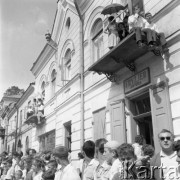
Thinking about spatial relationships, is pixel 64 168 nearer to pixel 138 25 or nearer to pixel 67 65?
pixel 138 25

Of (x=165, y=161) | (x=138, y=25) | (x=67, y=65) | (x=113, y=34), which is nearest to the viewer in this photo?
(x=165, y=161)

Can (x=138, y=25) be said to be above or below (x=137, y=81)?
above

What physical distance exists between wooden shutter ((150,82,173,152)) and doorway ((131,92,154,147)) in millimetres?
883

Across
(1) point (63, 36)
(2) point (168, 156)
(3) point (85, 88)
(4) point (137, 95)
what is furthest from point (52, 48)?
(2) point (168, 156)

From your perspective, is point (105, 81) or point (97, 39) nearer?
point (105, 81)

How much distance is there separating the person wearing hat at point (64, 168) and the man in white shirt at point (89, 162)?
0.45 m

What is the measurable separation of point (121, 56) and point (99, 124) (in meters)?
2.75

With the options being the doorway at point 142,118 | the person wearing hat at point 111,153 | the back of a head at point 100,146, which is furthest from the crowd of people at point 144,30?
the person wearing hat at point 111,153

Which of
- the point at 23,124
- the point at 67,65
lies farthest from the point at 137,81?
the point at 23,124

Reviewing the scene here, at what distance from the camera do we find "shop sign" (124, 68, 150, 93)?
689cm

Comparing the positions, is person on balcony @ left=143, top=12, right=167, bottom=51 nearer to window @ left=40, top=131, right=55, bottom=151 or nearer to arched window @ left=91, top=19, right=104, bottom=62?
arched window @ left=91, top=19, right=104, bottom=62

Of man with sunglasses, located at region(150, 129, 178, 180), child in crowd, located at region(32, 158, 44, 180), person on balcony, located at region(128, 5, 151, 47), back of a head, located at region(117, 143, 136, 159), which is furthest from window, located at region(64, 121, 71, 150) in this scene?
back of a head, located at region(117, 143, 136, 159)

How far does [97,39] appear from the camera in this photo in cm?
1034

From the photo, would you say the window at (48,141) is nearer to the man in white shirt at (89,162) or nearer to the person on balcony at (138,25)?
the person on balcony at (138,25)
